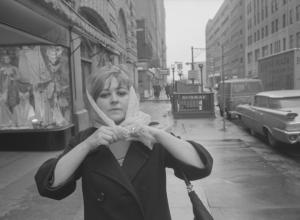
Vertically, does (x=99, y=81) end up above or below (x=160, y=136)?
above

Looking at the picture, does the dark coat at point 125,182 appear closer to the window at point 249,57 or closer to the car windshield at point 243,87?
the car windshield at point 243,87

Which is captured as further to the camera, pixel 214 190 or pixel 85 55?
pixel 85 55

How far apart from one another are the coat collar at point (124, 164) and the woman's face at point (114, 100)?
167 millimetres

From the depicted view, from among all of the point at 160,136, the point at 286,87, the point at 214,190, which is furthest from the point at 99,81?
the point at 286,87

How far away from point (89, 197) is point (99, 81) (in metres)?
0.60

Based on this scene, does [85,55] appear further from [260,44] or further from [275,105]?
[260,44]

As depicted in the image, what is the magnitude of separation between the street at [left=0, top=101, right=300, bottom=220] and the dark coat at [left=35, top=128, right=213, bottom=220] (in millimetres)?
1463

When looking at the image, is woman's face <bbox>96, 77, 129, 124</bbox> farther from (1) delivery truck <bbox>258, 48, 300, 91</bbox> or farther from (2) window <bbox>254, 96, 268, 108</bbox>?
(1) delivery truck <bbox>258, 48, 300, 91</bbox>

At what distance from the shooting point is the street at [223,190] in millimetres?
4824

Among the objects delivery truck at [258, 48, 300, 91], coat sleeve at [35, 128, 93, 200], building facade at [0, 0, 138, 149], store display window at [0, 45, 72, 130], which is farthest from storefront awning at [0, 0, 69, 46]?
delivery truck at [258, 48, 300, 91]

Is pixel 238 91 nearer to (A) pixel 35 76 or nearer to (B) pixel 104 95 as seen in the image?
(A) pixel 35 76

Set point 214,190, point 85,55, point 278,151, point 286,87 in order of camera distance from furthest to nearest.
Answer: point 286,87
point 85,55
point 278,151
point 214,190

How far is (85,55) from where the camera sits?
1527 centimetres

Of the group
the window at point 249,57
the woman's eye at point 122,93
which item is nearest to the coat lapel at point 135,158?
the woman's eye at point 122,93
